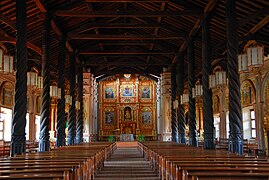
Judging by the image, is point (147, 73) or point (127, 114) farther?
point (127, 114)

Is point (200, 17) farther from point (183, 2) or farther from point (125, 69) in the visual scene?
point (125, 69)

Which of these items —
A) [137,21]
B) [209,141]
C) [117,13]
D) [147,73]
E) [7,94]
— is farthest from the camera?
[147,73]

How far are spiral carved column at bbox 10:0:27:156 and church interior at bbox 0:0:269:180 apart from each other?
0.03 meters

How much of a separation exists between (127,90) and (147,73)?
835 cm

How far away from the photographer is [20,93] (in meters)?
12.2

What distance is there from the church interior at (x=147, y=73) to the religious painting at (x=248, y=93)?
2.9 inches

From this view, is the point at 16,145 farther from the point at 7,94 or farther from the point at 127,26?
the point at 7,94

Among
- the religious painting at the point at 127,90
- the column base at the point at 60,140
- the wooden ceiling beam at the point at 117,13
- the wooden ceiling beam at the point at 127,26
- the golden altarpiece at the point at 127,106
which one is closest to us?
the wooden ceiling beam at the point at 117,13

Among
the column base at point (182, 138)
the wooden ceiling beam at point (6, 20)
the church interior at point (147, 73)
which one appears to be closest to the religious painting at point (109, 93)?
the church interior at point (147, 73)

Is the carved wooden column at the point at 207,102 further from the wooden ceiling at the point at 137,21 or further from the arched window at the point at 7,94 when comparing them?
the arched window at the point at 7,94

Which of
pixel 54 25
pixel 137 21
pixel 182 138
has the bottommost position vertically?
pixel 182 138

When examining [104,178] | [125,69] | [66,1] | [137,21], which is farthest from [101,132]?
[104,178]

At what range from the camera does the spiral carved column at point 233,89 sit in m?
12.4

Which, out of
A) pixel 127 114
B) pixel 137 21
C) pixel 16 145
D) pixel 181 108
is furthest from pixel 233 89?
pixel 127 114
